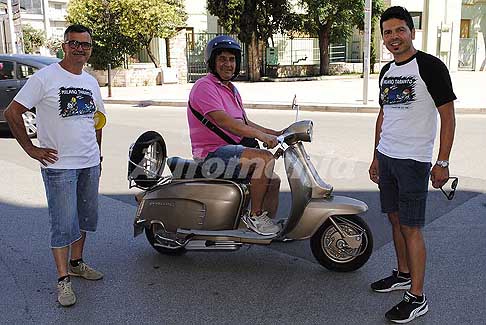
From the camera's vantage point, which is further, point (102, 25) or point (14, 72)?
point (102, 25)

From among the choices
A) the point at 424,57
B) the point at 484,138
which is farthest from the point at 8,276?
the point at 484,138

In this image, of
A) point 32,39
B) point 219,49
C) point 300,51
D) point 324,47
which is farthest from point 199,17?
point 219,49

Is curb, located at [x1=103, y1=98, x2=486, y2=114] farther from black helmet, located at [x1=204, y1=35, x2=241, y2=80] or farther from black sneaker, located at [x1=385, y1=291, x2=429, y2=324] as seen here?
black sneaker, located at [x1=385, y1=291, x2=429, y2=324]

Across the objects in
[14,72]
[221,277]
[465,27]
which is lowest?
[221,277]

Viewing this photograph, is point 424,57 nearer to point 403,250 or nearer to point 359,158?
point 403,250

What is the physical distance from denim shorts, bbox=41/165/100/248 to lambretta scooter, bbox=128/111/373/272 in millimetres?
454

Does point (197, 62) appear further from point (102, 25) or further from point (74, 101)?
point (74, 101)

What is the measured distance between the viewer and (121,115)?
14562mm

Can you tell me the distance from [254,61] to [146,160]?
22194mm

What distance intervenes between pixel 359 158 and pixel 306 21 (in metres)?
18.6

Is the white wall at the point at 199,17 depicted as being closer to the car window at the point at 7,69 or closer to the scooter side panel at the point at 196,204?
the car window at the point at 7,69

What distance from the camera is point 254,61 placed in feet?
85.0

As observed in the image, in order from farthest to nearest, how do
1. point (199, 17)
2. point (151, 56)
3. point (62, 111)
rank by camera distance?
1. point (199, 17)
2. point (151, 56)
3. point (62, 111)

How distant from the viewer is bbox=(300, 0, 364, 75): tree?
2491 cm
